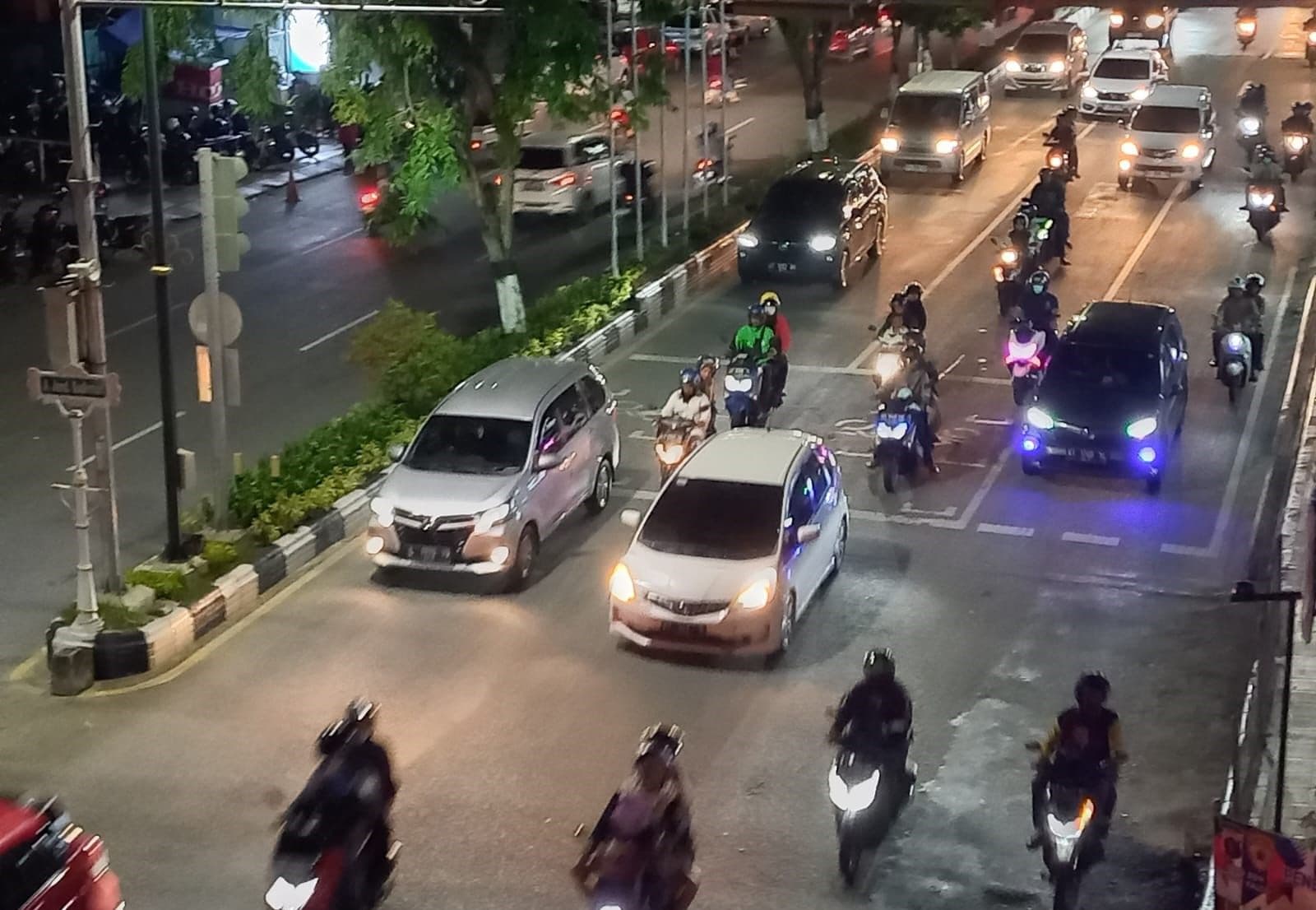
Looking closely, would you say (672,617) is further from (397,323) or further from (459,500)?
(397,323)

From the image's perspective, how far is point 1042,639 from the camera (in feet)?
50.5

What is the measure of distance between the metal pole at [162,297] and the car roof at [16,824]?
6.92 metres

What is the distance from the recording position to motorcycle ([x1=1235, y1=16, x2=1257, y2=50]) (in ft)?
179

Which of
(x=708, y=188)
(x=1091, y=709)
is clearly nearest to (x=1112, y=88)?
(x=708, y=188)

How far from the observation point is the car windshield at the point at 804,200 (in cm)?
2844

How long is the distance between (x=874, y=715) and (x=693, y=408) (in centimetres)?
784

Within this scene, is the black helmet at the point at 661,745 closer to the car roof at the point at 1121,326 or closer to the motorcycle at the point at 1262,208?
the car roof at the point at 1121,326

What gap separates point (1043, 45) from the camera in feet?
154

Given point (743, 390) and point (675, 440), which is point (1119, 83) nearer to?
point (743, 390)

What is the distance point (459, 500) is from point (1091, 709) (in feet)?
23.5

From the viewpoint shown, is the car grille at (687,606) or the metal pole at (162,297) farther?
the metal pole at (162,297)

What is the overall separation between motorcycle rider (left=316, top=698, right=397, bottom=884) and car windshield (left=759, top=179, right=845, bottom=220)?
1910 centimetres

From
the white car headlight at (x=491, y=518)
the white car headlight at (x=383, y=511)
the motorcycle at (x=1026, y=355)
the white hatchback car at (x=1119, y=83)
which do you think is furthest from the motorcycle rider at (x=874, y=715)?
the white hatchback car at (x=1119, y=83)

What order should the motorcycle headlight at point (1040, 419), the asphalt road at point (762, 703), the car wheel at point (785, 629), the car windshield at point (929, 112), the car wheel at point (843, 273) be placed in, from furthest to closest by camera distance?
the car windshield at point (929, 112) < the car wheel at point (843, 273) < the motorcycle headlight at point (1040, 419) < the car wheel at point (785, 629) < the asphalt road at point (762, 703)
